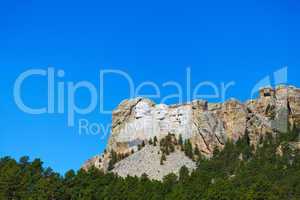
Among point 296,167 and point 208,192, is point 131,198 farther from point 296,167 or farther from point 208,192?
point 296,167

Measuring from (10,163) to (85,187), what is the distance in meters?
16.5

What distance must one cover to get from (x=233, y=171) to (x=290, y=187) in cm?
5687

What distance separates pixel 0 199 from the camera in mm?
123312

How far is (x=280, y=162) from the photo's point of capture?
198375mm

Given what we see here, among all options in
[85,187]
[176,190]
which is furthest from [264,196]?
[85,187]

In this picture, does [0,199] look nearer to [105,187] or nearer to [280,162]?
[105,187]

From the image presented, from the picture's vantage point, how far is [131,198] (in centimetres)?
13562

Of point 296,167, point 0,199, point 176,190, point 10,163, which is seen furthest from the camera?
point 296,167

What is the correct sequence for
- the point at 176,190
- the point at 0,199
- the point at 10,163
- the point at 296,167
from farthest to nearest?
1. the point at 296,167
2. the point at 10,163
3. the point at 176,190
4. the point at 0,199

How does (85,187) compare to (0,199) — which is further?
(85,187)

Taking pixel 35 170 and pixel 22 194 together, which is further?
pixel 35 170

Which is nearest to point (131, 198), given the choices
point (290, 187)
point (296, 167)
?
point (290, 187)

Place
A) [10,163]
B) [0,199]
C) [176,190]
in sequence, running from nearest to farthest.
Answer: [0,199] < [176,190] < [10,163]

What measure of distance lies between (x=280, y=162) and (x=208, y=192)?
73.7 meters
